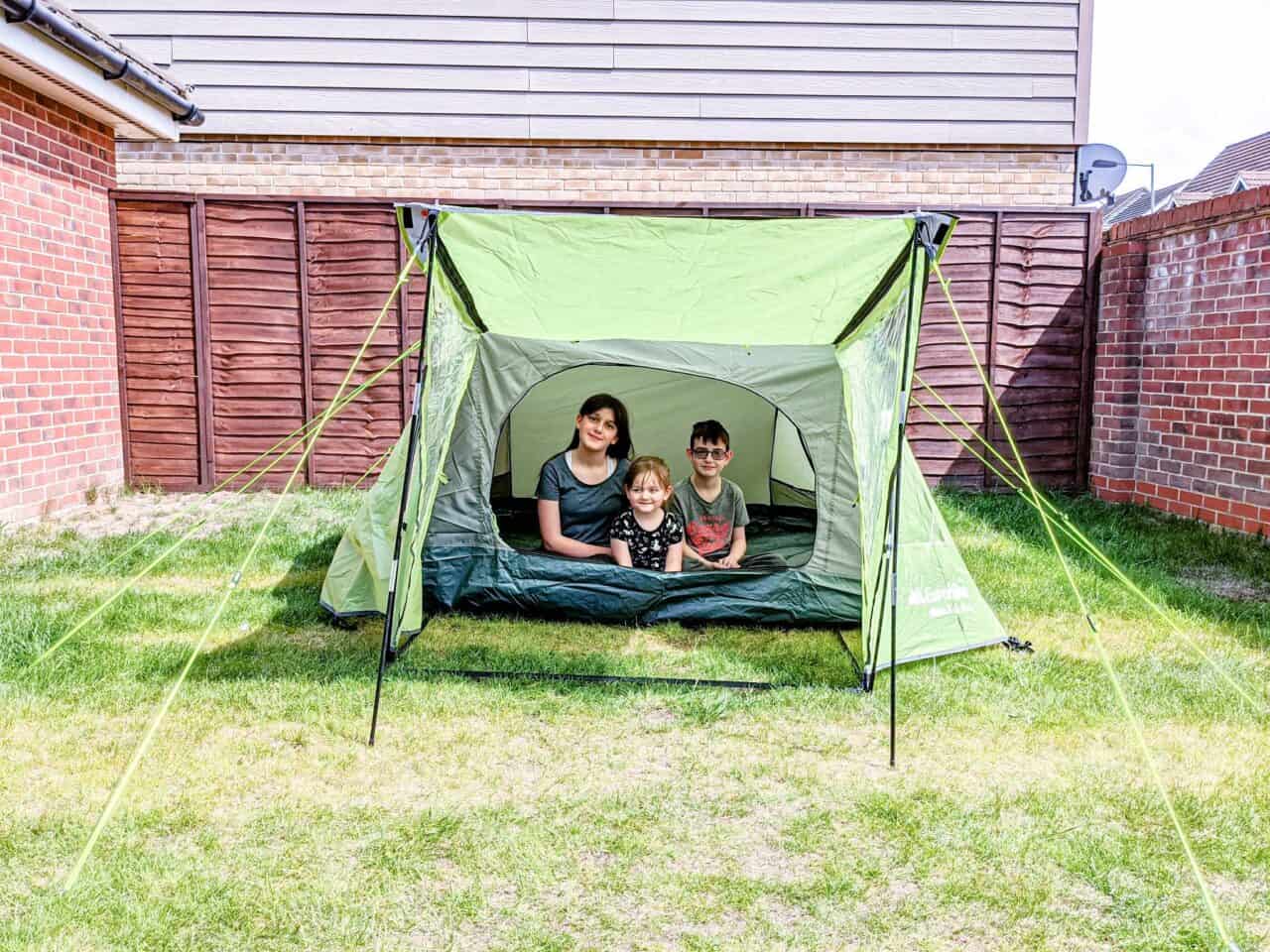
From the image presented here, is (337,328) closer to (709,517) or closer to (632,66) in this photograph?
(632,66)

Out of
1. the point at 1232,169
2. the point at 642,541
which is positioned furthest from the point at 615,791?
the point at 1232,169

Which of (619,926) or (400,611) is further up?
(400,611)

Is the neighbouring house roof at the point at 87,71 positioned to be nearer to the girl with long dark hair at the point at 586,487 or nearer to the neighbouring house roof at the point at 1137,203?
the girl with long dark hair at the point at 586,487

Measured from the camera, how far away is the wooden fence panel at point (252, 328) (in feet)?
22.2

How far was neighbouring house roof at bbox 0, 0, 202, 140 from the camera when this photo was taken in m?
4.92

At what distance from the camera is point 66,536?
542 centimetres

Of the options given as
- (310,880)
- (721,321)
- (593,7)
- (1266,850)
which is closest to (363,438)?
(593,7)

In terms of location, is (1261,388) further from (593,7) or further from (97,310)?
(97,310)

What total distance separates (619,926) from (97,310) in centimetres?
588

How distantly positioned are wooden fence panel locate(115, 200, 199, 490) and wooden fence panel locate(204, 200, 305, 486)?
0.16 meters

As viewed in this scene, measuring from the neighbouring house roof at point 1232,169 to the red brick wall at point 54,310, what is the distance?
59.4 ft

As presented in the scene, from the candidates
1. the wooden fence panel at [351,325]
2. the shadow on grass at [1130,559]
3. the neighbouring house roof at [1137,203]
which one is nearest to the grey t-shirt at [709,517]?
the shadow on grass at [1130,559]

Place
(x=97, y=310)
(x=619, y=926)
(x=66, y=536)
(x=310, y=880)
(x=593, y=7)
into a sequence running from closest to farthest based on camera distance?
(x=619, y=926) → (x=310, y=880) → (x=66, y=536) → (x=97, y=310) → (x=593, y=7)

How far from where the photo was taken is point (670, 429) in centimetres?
566
